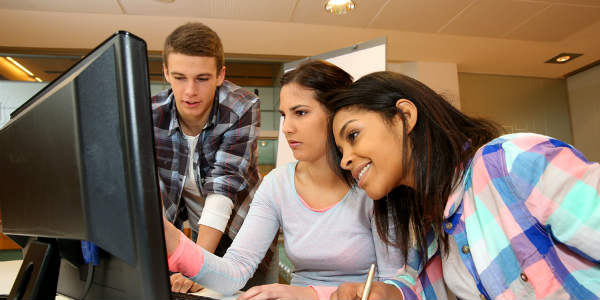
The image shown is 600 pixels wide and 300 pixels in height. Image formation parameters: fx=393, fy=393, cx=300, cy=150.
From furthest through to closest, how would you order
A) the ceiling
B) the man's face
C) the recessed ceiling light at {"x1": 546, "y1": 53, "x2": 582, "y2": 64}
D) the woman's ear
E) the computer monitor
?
the recessed ceiling light at {"x1": 546, "y1": 53, "x2": 582, "y2": 64}, the ceiling, the man's face, the woman's ear, the computer monitor

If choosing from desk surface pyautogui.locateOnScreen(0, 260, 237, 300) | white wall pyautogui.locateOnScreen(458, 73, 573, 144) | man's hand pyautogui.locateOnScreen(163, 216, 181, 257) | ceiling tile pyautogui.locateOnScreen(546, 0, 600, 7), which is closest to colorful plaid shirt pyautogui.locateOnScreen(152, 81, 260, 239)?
desk surface pyautogui.locateOnScreen(0, 260, 237, 300)

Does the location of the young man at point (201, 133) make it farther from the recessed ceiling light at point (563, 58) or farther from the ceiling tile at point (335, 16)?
the recessed ceiling light at point (563, 58)

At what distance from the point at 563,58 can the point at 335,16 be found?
272 cm

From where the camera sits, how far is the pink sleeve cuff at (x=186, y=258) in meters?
0.67

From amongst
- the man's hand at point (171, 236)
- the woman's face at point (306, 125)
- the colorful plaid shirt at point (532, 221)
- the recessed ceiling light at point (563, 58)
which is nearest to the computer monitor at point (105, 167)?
the man's hand at point (171, 236)

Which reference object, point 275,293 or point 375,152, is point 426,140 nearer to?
point 375,152

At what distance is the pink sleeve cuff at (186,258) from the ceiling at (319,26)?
2753 mm

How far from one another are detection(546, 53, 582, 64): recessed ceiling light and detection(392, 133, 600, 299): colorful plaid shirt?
4416 millimetres

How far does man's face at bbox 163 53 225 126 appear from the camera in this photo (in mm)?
1335

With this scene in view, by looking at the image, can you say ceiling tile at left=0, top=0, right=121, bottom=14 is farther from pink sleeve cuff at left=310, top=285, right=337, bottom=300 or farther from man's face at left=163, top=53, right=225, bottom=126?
pink sleeve cuff at left=310, top=285, right=337, bottom=300

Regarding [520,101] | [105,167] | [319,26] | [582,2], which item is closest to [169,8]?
[319,26]

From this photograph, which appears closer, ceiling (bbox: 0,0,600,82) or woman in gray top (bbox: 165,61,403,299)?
woman in gray top (bbox: 165,61,403,299)

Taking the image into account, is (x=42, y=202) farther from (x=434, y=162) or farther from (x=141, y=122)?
(x=434, y=162)

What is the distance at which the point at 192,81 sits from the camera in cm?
135
